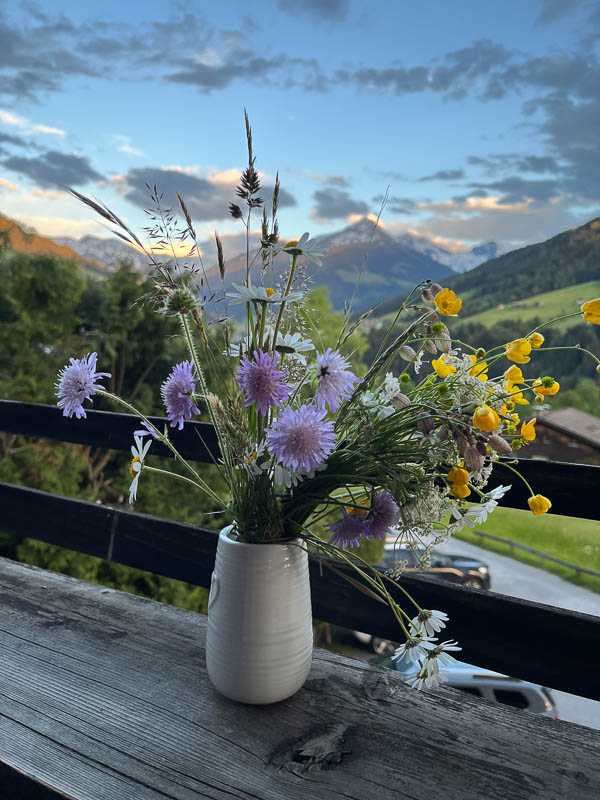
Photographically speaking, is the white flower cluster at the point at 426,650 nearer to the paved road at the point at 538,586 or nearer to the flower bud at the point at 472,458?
the flower bud at the point at 472,458

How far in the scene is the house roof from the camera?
3009mm

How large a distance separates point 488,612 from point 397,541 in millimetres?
326

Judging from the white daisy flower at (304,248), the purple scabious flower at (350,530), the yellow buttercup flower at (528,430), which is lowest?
the purple scabious flower at (350,530)

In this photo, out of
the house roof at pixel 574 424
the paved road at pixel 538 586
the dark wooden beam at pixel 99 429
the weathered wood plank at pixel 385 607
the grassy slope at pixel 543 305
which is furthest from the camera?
the paved road at pixel 538 586

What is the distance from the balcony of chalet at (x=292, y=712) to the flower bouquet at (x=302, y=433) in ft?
0.24

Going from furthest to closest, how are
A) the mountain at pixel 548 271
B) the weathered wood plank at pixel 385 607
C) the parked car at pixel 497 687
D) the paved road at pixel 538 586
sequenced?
the paved road at pixel 538 586 → the parked car at pixel 497 687 → the mountain at pixel 548 271 → the weathered wood plank at pixel 385 607

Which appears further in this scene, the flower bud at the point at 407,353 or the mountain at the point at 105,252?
the mountain at the point at 105,252

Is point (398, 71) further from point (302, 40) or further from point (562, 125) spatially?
point (562, 125)

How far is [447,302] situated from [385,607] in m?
0.56

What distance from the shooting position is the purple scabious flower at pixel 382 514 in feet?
2.20

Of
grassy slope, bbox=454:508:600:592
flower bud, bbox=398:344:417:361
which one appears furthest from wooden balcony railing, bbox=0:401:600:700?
grassy slope, bbox=454:508:600:592

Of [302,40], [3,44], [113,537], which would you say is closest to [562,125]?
[302,40]

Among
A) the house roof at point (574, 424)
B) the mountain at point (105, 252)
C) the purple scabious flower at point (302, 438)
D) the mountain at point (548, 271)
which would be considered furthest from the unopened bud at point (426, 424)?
the mountain at point (105, 252)

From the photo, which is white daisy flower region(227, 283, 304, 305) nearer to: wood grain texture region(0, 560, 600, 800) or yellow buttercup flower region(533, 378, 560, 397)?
yellow buttercup flower region(533, 378, 560, 397)
